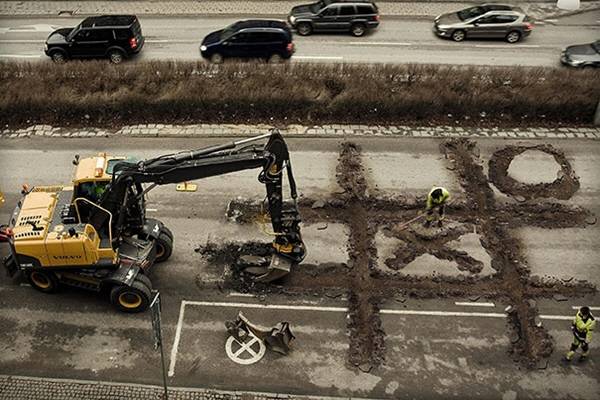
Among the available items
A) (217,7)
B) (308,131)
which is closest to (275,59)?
(308,131)

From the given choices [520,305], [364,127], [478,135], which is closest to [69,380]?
[520,305]

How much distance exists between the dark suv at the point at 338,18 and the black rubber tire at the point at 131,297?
705 inches

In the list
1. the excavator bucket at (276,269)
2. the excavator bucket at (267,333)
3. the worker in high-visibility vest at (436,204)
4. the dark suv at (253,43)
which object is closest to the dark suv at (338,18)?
the dark suv at (253,43)

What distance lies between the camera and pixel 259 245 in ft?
59.6

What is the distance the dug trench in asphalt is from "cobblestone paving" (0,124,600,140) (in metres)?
3.45

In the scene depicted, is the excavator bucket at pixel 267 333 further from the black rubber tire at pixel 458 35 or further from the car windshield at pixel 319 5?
the black rubber tire at pixel 458 35

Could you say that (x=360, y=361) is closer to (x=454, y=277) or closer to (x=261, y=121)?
(x=454, y=277)

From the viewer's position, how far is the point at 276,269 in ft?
54.8

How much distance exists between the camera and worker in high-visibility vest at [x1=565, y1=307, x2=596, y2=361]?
46.9ft

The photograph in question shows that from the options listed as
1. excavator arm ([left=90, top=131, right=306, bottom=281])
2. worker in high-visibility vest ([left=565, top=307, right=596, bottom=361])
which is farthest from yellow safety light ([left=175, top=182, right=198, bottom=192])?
worker in high-visibility vest ([left=565, top=307, right=596, bottom=361])

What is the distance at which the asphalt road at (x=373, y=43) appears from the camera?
1118 inches

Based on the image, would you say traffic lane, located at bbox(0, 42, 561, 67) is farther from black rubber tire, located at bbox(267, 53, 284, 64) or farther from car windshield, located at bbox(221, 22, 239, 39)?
car windshield, located at bbox(221, 22, 239, 39)

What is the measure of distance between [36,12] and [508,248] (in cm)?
2692

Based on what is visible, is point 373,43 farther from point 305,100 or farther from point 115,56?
point 115,56
